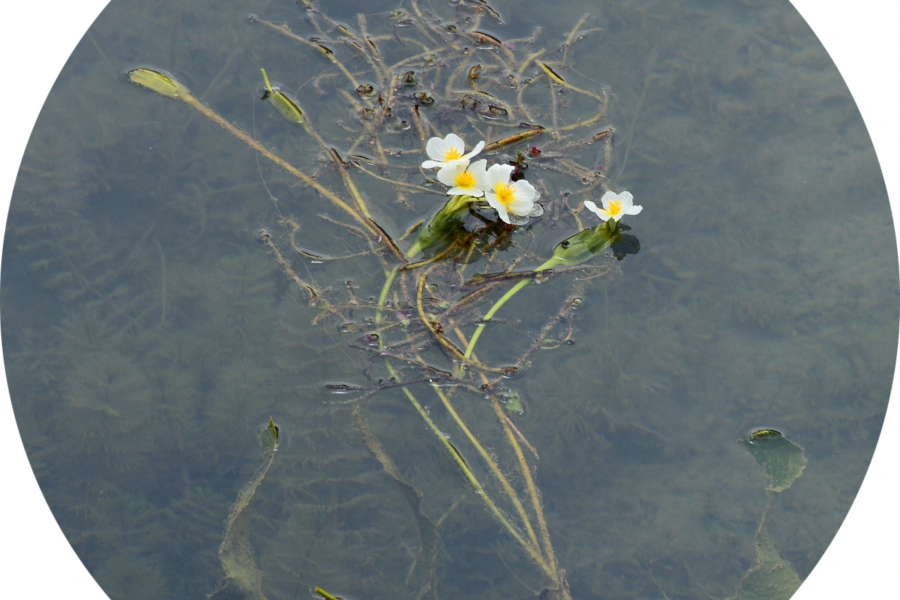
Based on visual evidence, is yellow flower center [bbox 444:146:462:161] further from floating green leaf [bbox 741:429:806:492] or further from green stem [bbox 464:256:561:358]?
floating green leaf [bbox 741:429:806:492]

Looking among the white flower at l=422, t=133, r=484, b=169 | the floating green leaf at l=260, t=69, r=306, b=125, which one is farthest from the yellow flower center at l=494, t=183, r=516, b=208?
the floating green leaf at l=260, t=69, r=306, b=125

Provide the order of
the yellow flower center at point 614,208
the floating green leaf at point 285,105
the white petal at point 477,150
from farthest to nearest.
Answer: the floating green leaf at point 285,105 → the yellow flower center at point 614,208 → the white petal at point 477,150

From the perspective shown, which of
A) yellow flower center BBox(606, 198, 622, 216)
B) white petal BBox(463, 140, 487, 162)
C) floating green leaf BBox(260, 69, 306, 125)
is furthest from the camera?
floating green leaf BBox(260, 69, 306, 125)

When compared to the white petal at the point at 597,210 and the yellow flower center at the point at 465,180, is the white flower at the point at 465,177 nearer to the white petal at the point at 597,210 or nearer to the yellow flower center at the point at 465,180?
the yellow flower center at the point at 465,180

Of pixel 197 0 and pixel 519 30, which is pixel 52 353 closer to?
pixel 197 0

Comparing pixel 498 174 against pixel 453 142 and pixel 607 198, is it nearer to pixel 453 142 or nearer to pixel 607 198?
pixel 453 142

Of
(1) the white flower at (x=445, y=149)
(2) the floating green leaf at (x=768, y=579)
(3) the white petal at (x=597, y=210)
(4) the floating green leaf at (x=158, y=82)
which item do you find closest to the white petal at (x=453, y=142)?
(1) the white flower at (x=445, y=149)

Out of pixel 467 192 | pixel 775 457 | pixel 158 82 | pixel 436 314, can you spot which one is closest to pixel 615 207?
pixel 467 192
